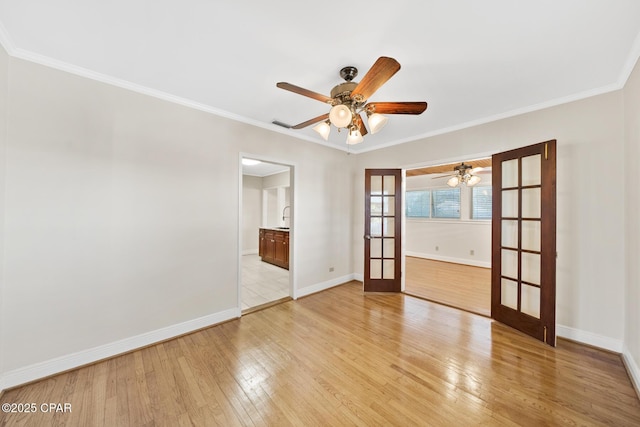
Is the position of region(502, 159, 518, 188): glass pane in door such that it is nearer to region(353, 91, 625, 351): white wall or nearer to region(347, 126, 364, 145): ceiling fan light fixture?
region(353, 91, 625, 351): white wall

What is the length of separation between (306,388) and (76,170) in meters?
2.72

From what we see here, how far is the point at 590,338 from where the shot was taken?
242 cm

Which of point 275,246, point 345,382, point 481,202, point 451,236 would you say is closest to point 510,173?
point 345,382

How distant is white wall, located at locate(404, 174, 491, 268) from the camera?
5.82 meters

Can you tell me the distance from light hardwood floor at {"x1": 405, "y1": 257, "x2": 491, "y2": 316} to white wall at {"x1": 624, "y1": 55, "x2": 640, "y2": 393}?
4.05ft

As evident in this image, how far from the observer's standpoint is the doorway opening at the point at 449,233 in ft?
14.1

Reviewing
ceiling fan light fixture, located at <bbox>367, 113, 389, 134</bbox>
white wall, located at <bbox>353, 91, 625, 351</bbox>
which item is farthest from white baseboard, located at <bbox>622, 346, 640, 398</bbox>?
ceiling fan light fixture, located at <bbox>367, 113, 389, 134</bbox>

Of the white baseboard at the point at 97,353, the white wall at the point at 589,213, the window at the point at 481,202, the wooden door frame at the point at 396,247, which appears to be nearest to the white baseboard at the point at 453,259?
the window at the point at 481,202

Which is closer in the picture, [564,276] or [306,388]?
[306,388]

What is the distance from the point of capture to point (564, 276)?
102 inches

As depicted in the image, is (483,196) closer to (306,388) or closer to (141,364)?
(306,388)

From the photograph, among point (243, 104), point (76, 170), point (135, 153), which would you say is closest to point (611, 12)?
point (243, 104)

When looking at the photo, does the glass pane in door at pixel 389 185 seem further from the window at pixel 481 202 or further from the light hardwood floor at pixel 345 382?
the window at pixel 481 202

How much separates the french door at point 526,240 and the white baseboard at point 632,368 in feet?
1.55
